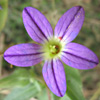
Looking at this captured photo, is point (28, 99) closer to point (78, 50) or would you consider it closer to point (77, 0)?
point (78, 50)

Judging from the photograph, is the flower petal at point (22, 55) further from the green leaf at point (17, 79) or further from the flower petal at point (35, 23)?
the green leaf at point (17, 79)

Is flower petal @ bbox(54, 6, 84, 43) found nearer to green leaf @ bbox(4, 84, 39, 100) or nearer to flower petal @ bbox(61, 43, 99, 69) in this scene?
flower petal @ bbox(61, 43, 99, 69)

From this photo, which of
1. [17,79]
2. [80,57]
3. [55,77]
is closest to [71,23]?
[80,57]

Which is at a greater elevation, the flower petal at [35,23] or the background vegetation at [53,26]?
the flower petal at [35,23]

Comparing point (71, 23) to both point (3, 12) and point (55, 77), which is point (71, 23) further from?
point (3, 12)

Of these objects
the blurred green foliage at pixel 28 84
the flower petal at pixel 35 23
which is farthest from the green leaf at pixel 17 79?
the flower petal at pixel 35 23

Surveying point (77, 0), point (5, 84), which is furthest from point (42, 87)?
point (77, 0)
